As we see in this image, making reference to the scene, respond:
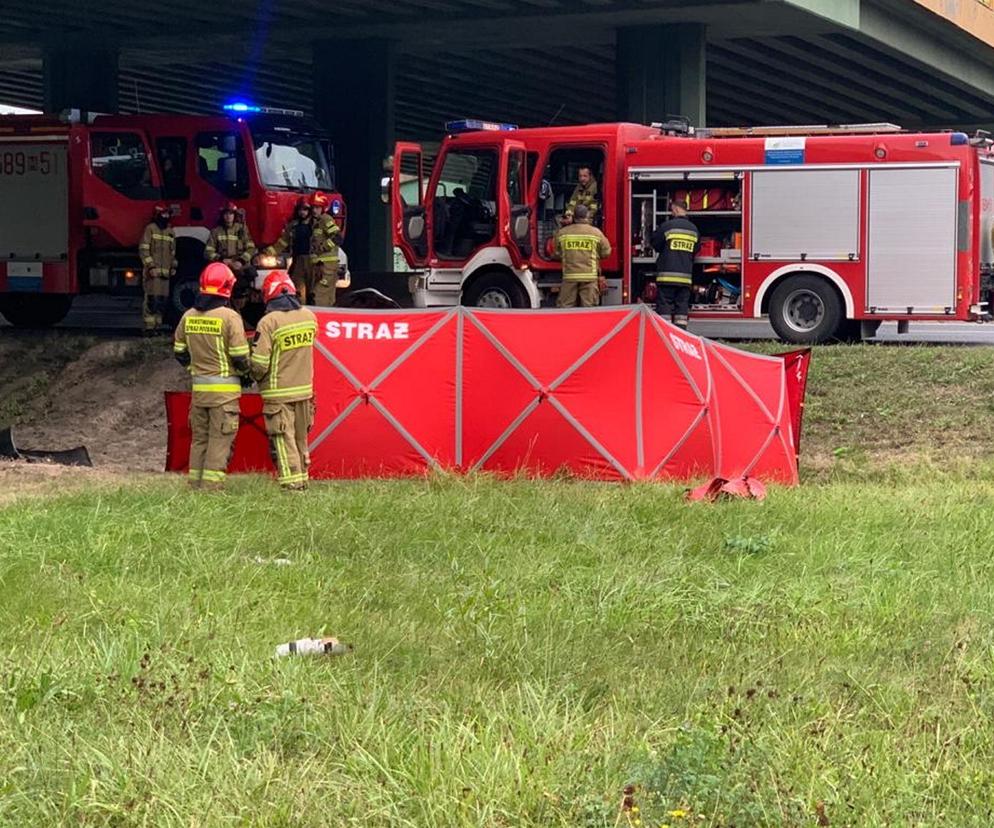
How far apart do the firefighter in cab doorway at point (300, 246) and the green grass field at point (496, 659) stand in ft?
31.9

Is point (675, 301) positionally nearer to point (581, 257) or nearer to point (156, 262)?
point (581, 257)

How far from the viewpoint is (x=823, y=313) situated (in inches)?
725

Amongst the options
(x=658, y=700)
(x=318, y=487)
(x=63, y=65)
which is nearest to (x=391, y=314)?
(x=318, y=487)

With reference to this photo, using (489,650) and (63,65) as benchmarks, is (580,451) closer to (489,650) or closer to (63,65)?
(489,650)

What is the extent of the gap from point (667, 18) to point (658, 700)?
67.1 feet

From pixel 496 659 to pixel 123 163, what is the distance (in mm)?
16650

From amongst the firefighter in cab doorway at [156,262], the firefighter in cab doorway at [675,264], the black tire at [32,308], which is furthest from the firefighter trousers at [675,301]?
the black tire at [32,308]

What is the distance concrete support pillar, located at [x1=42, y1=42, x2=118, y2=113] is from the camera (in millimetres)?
29016

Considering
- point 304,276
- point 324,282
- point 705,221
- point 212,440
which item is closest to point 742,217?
point 705,221

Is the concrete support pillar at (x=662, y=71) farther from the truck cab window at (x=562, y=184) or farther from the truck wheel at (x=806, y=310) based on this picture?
the truck wheel at (x=806, y=310)

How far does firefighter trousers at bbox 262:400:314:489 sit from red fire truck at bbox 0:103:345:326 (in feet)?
33.0

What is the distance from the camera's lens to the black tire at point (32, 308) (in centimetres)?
2281

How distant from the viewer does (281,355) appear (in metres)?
10.6

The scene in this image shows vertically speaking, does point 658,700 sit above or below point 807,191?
below
